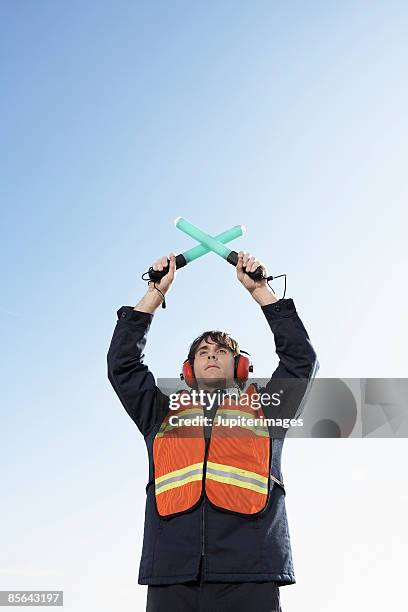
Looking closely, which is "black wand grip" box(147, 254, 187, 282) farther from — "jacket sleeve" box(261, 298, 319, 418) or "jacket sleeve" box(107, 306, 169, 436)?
"jacket sleeve" box(261, 298, 319, 418)

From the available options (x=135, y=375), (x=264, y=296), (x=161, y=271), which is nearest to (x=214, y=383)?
(x=135, y=375)

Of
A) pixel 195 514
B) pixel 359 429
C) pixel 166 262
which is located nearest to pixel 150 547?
pixel 195 514

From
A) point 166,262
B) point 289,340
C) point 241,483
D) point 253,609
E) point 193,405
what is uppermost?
point 166,262

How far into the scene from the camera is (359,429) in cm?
677

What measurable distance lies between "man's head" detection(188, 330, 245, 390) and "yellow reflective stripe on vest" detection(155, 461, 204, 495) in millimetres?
824

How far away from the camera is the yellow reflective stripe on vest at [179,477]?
14.5 ft

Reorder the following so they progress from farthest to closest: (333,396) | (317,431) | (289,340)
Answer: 1. (333,396)
2. (317,431)
3. (289,340)

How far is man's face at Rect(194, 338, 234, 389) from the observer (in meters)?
5.14

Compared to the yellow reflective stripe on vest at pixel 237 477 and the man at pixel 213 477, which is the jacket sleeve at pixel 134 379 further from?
the yellow reflective stripe on vest at pixel 237 477

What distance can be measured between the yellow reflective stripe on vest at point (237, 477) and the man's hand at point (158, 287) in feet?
4.52

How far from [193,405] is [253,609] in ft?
4.95

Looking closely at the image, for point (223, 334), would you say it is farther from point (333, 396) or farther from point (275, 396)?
point (333, 396)

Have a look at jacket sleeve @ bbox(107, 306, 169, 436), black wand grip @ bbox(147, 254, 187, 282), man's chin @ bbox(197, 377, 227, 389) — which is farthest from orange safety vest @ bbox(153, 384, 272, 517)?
black wand grip @ bbox(147, 254, 187, 282)

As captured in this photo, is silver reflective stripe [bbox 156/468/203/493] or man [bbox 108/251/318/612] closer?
man [bbox 108/251/318/612]
